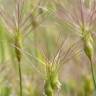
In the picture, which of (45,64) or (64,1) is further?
(64,1)

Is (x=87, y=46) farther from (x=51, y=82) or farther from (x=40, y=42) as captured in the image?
(x=40, y=42)

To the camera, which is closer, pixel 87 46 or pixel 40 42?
pixel 87 46

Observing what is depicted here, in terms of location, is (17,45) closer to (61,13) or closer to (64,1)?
(61,13)

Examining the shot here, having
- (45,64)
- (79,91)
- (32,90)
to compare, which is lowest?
(79,91)

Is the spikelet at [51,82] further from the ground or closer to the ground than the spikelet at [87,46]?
closer to the ground


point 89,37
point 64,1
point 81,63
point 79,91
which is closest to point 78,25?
point 89,37

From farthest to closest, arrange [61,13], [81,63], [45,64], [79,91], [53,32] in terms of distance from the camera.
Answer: [53,32], [79,91], [81,63], [61,13], [45,64]

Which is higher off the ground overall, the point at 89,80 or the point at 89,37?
the point at 89,37

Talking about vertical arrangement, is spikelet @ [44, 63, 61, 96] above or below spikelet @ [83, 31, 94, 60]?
below

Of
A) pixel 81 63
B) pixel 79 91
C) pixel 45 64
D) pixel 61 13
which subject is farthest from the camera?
pixel 79 91

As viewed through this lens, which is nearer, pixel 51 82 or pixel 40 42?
pixel 51 82

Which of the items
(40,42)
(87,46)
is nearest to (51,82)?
(87,46)
